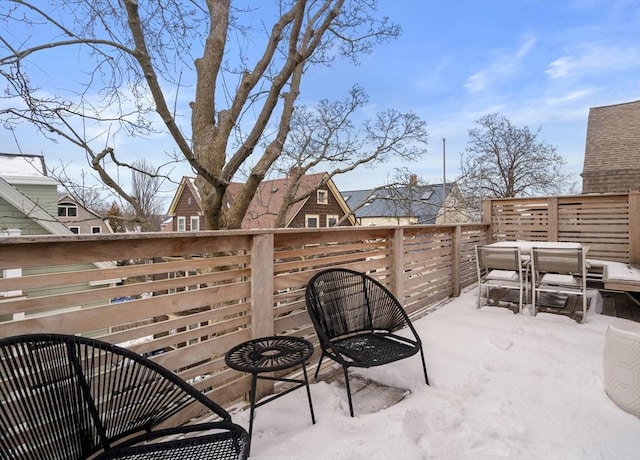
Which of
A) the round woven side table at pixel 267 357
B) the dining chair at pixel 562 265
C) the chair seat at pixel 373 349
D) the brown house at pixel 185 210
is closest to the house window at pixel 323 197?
the brown house at pixel 185 210

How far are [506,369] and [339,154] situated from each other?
8.20 metres

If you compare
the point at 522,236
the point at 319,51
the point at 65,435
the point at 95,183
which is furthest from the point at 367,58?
the point at 65,435

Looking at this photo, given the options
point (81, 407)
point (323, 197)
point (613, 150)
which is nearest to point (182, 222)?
point (323, 197)

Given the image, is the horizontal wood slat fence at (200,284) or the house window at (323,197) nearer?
the horizontal wood slat fence at (200,284)

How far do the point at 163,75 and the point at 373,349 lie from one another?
4.35 metres

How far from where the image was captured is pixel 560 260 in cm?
400

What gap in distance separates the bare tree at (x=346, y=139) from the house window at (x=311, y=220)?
530 cm

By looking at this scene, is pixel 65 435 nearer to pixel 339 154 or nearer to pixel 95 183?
pixel 95 183

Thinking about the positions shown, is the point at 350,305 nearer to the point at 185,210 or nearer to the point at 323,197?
the point at 323,197

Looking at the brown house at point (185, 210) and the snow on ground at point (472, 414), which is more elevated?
the brown house at point (185, 210)

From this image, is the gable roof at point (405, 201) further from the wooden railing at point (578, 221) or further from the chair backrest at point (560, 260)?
the chair backrest at point (560, 260)

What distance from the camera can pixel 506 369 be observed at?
267 cm

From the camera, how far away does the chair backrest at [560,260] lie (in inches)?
152

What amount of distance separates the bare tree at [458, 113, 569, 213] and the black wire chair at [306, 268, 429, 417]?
1412 cm
